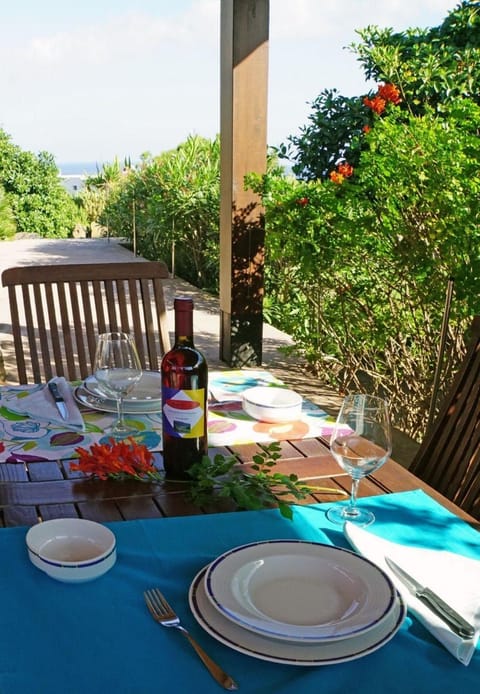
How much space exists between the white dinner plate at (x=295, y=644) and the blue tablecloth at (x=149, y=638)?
0.04 feet

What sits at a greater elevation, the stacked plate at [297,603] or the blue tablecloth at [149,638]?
the stacked plate at [297,603]

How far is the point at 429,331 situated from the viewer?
353 cm

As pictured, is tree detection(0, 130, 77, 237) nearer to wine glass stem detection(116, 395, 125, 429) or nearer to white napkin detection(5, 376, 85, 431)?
white napkin detection(5, 376, 85, 431)

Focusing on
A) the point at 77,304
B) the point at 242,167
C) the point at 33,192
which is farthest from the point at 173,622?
the point at 33,192

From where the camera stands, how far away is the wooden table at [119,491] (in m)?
1.15

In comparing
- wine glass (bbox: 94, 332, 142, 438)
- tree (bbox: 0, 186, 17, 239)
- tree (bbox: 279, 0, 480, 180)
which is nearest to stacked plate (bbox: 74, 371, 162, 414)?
wine glass (bbox: 94, 332, 142, 438)

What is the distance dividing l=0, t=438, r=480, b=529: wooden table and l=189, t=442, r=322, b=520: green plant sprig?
2 centimetres

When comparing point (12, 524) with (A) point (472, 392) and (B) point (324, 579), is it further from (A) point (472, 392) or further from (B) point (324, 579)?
(A) point (472, 392)

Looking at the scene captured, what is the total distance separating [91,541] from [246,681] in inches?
13.5

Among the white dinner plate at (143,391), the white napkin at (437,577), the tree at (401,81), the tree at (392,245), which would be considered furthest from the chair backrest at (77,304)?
the tree at (401,81)

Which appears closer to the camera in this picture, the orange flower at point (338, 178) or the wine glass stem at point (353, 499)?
the wine glass stem at point (353, 499)

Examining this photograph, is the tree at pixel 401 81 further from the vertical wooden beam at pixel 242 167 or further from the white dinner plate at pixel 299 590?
the white dinner plate at pixel 299 590

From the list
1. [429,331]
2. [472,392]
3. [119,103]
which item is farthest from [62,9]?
[472,392]

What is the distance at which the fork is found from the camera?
0.75m
